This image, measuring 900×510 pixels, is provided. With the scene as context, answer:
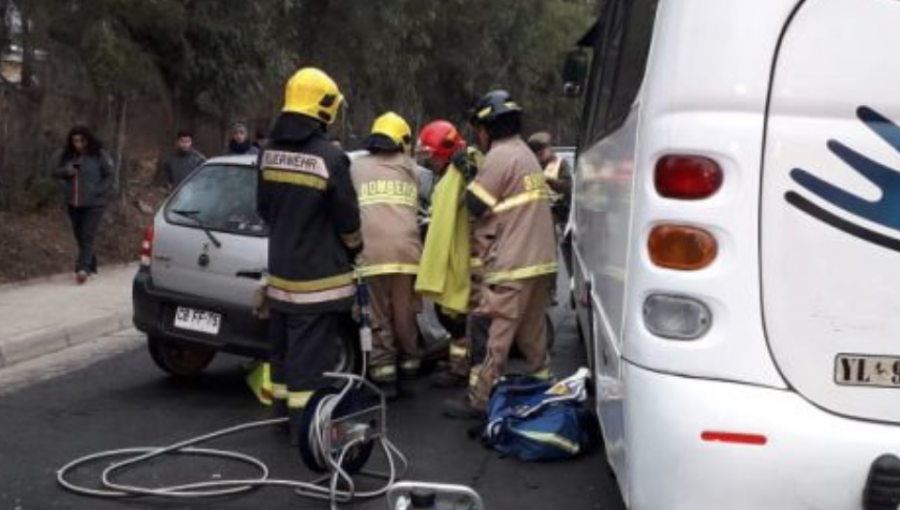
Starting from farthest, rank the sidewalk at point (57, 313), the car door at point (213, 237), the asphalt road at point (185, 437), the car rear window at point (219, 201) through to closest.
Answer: the sidewalk at point (57, 313), the car rear window at point (219, 201), the car door at point (213, 237), the asphalt road at point (185, 437)

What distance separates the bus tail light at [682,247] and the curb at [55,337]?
6.62 meters

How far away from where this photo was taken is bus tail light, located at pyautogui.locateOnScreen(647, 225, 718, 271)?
3.71 meters

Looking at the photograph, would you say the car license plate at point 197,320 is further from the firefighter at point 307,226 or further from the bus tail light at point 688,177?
the bus tail light at point 688,177

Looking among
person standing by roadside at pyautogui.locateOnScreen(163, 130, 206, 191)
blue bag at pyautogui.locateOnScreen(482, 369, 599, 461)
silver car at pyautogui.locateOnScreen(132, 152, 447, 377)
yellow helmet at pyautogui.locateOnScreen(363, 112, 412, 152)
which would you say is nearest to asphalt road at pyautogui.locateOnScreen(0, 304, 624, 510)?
blue bag at pyautogui.locateOnScreen(482, 369, 599, 461)

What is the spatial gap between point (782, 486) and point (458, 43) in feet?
99.1

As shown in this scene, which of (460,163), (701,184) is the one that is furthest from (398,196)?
(701,184)

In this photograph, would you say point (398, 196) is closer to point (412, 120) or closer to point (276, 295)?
point (276, 295)

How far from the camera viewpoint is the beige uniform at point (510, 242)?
6898mm

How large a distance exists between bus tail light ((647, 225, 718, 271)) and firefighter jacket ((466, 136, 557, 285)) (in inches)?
122

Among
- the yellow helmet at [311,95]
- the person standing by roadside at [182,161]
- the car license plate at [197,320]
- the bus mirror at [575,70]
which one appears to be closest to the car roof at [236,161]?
the car license plate at [197,320]

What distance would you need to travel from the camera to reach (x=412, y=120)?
107 ft

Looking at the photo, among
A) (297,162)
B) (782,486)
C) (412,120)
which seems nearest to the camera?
(782,486)

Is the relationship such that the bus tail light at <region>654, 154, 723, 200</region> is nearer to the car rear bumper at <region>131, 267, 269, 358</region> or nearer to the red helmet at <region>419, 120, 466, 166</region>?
the car rear bumper at <region>131, 267, 269, 358</region>

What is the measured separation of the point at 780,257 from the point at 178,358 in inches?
222
